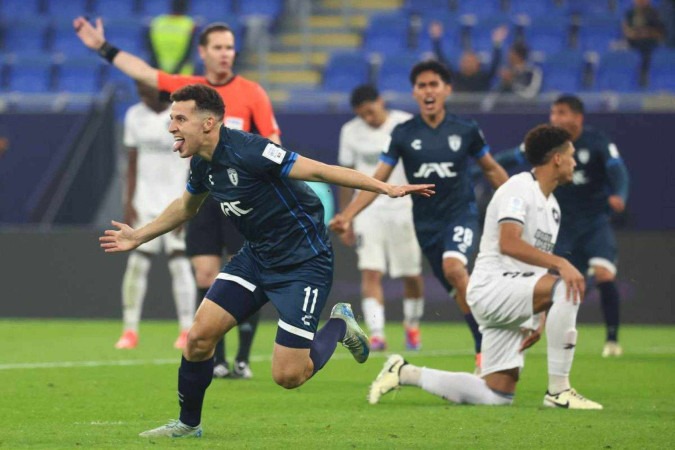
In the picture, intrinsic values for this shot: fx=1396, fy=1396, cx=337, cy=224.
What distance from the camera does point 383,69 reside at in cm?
1980

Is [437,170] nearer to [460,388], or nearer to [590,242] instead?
[590,242]

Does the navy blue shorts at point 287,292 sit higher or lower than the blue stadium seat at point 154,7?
lower

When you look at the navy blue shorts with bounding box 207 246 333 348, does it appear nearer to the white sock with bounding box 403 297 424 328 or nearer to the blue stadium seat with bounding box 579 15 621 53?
the white sock with bounding box 403 297 424 328

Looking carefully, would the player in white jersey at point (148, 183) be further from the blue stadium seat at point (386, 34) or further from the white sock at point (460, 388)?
the blue stadium seat at point (386, 34)

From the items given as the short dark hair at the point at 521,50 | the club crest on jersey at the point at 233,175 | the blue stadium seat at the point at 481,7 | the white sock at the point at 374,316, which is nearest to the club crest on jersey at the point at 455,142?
the white sock at the point at 374,316

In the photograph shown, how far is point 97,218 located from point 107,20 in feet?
18.2

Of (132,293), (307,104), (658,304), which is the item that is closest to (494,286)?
(132,293)

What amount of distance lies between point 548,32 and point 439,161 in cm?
999

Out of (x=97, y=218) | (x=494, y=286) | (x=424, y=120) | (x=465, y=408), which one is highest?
(x=424, y=120)

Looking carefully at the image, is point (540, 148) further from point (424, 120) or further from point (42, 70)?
point (42, 70)

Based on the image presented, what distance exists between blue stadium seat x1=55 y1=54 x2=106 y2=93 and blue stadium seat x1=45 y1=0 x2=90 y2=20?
181cm

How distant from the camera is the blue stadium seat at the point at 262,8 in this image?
21953 millimetres

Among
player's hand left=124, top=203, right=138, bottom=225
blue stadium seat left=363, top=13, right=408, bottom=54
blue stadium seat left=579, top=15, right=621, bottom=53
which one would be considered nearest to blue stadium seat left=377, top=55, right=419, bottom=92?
blue stadium seat left=363, top=13, right=408, bottom=54

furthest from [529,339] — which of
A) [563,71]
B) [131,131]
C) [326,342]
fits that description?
[563,71]
